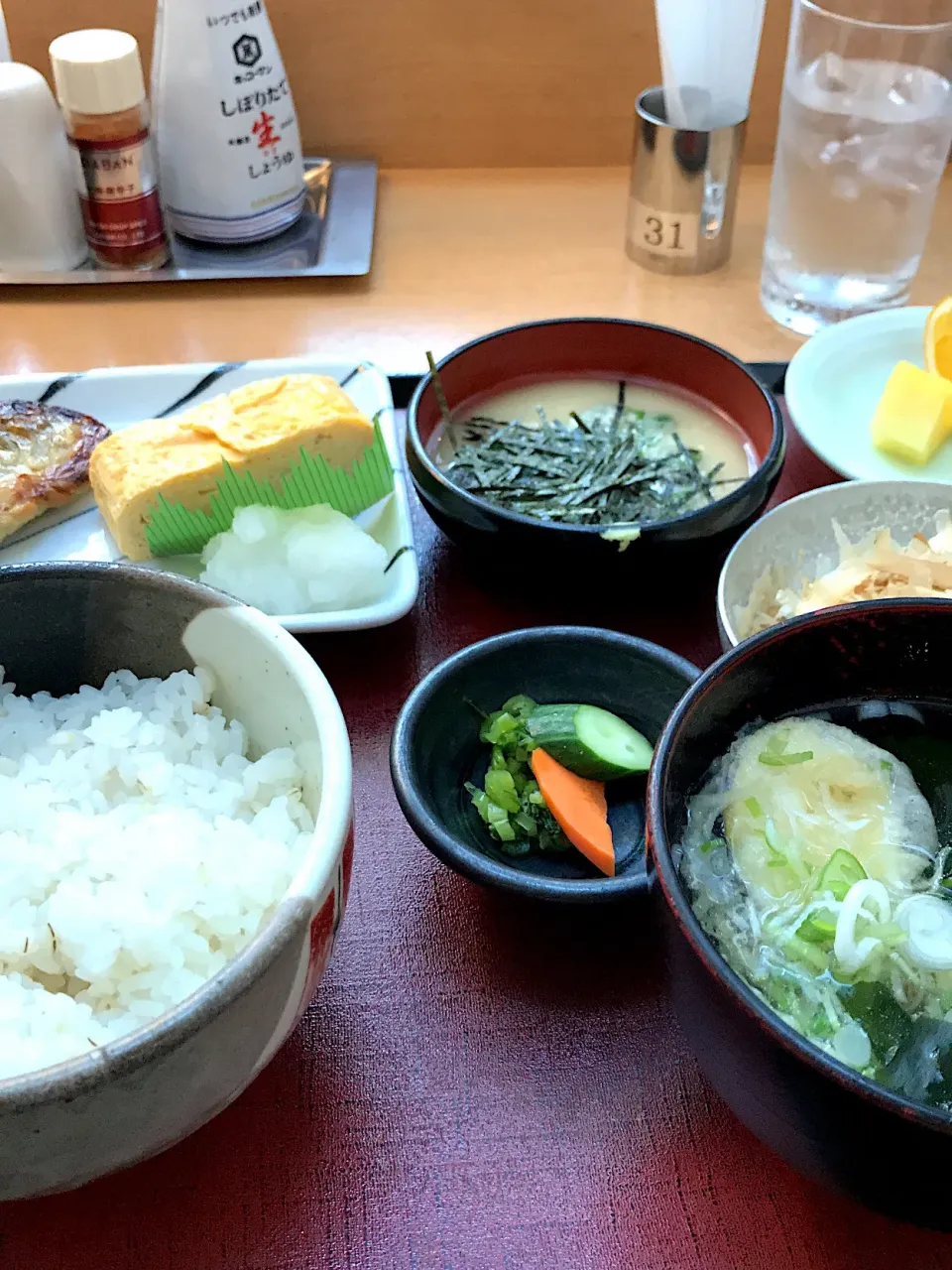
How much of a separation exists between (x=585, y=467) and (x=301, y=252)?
2.43 feet

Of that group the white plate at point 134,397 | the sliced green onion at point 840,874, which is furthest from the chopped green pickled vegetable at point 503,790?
the white plate at point 134,397

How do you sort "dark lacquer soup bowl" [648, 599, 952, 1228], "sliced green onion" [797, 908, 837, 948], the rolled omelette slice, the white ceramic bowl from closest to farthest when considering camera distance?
"dark lacquer soup bowl" [648, 599, 952, 1228], "sliced green onion" [797, 908, 837, 948], the white ceramic bowl, the rolled omelette slice

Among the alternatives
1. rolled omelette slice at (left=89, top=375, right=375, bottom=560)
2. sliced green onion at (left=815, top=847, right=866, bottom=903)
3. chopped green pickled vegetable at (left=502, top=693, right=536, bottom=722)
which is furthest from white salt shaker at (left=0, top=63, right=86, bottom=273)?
sliced green onion at (left=815, top=847, right=866, bottom=903)

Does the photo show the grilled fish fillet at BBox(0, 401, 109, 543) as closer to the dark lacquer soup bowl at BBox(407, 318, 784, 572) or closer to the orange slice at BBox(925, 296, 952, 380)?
the dark lacquer soup bowl at BBox(407, 318, 784, 572)

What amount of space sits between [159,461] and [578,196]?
106cm

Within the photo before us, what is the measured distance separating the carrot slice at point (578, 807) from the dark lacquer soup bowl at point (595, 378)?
0.73 ft

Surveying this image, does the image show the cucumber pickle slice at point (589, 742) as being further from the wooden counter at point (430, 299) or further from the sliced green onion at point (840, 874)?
the wooden counter at point (430, 299)

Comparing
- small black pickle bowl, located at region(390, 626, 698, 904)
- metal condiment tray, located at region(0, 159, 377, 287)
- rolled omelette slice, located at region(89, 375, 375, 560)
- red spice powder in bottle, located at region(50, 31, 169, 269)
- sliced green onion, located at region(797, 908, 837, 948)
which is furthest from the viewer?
metal condiment tray, located at region(0, 159, 377, 287)

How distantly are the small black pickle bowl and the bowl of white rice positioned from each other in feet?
0.40

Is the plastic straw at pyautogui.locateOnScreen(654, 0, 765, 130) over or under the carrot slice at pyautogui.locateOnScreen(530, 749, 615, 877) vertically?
over

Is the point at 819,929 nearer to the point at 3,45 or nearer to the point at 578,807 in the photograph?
the point at 578,807

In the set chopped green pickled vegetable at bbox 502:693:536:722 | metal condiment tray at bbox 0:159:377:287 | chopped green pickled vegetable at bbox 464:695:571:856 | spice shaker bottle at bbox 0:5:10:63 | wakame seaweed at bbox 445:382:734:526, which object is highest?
spice shaker bottle at bbox 0:5:10:63

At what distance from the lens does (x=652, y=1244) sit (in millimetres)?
653

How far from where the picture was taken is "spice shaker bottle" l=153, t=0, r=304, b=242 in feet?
4.97
